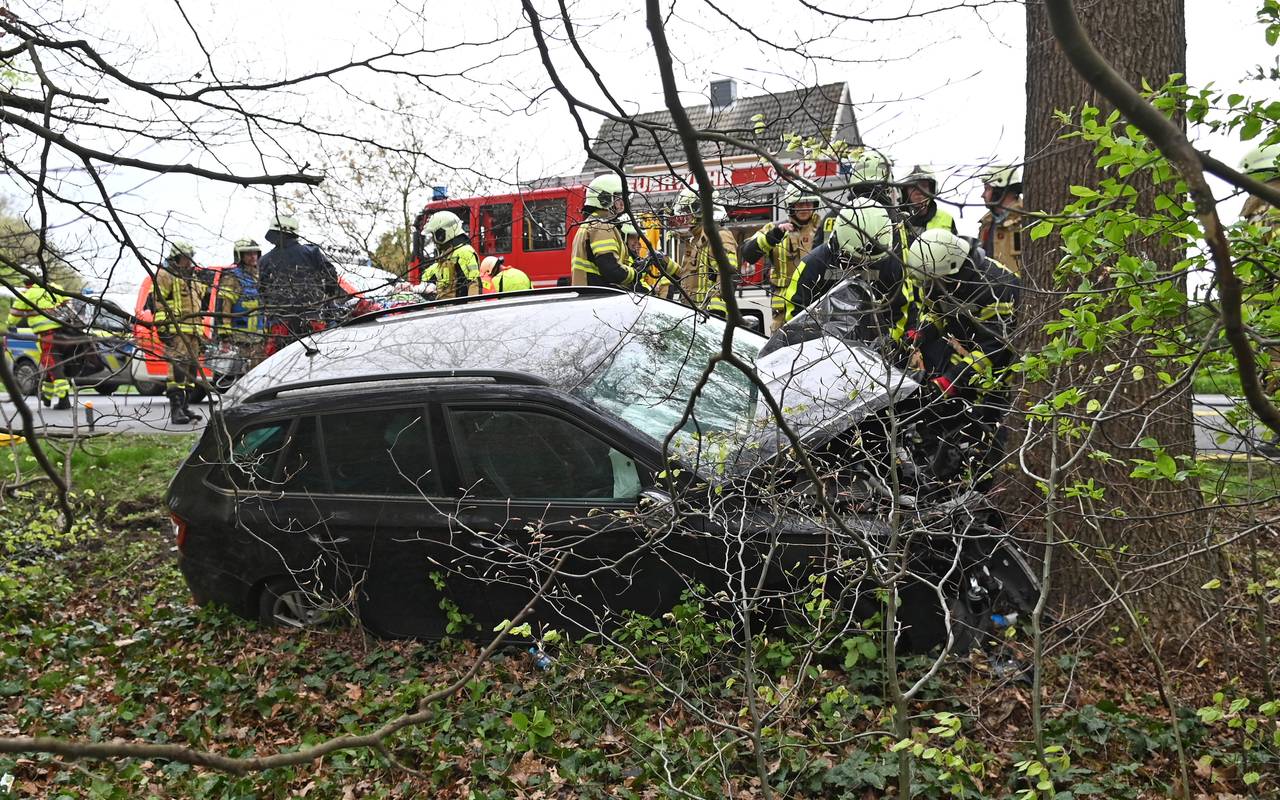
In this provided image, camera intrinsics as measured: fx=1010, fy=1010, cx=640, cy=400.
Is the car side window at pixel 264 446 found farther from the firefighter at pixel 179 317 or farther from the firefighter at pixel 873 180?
the firefighter at pixel 873 180

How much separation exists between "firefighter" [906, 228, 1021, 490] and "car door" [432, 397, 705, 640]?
1238mm

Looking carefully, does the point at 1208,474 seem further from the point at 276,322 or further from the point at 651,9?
the point at 276,322

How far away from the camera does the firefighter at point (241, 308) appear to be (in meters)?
4.42

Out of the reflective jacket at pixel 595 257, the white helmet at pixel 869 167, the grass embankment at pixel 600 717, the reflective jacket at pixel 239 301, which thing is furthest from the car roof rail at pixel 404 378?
the reflective jacket at pixel 595 257

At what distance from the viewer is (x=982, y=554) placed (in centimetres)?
416

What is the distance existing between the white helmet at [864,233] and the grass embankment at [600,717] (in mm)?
1316


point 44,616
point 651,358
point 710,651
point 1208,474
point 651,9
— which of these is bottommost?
point 44,616

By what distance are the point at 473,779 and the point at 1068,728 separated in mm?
2258

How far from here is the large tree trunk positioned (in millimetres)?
4172

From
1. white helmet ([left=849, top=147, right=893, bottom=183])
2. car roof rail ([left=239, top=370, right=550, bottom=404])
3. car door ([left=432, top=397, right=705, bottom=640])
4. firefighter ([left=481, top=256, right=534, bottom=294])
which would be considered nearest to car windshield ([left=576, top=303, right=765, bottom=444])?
car door ([left=432, top=397, right=705, bottom=640])

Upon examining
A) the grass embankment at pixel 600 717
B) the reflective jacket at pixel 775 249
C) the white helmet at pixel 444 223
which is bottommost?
the grass embankment at pixel 600 717

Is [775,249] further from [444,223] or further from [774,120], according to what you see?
[774,120]

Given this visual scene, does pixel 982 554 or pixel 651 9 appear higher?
pixel 651 9

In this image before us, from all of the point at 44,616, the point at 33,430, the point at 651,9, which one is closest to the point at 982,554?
the point at 651,9
